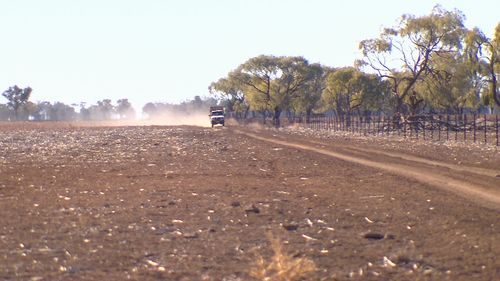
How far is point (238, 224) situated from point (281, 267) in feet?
11.3

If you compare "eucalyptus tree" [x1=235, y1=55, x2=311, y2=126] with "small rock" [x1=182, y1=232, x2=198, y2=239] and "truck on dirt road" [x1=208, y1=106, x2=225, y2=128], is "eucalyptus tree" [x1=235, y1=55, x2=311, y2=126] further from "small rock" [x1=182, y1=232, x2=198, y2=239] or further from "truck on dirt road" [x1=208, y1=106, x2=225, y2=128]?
"small rock" [x1=182, y1=232, x2=198, y2=239]

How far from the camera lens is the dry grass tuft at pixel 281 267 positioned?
8555 mm

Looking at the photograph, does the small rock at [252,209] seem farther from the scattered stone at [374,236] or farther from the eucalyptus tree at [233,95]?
the eucalyptus tree at [233,95]

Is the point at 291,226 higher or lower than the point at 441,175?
higher

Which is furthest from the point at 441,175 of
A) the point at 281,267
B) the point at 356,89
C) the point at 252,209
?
the point at 356,89

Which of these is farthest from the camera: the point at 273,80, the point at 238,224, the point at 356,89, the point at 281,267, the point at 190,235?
the point at 273,80

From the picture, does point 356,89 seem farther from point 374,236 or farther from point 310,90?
point 374,236

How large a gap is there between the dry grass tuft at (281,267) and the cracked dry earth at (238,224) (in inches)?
5.4

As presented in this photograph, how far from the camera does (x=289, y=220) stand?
1283cm

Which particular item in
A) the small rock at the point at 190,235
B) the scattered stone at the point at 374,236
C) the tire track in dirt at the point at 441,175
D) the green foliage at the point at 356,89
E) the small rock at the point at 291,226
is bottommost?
the tire track in dirt at the point at 441,175

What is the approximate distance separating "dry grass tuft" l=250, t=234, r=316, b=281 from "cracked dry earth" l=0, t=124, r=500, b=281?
0.45 ft

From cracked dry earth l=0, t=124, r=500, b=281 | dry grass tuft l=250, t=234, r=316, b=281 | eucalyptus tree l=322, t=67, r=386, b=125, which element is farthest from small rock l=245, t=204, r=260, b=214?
eucalyptus tree l=322, t=67, r=386, b=125

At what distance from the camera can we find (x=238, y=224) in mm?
12406

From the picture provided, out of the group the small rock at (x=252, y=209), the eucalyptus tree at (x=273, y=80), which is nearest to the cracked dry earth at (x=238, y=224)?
the small rock at (x=252, y=209)
